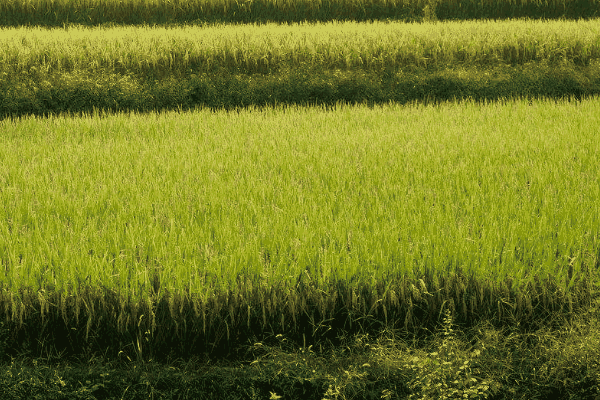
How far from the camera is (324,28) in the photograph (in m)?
9.27

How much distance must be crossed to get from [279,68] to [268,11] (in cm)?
393

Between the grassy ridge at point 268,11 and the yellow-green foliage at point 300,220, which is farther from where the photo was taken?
the grassy ridge at point 268,11

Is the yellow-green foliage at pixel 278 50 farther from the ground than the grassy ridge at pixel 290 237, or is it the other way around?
the yellow-green foliage at pixel 278 50

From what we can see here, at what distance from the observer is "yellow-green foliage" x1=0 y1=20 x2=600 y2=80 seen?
757 cm

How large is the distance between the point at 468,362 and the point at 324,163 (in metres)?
2.06

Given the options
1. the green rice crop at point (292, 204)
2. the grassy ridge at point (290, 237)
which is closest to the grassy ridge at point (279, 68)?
the green rice crop at point (292, 204)

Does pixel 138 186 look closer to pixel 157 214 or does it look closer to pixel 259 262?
pixel 157 214

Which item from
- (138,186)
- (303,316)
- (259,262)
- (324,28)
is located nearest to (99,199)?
(138,186)

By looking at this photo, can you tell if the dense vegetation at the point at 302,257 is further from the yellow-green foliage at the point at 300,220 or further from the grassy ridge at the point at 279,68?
the grassy ridge at the point at 279,68

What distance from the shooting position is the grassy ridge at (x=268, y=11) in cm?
1086

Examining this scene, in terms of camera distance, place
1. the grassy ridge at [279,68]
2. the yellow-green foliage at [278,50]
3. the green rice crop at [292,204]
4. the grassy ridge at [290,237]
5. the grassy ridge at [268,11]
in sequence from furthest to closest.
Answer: the grassy ridge at [268,11] < the yellow-green foliage at [278,50] < the grassy ridge at [279,68] < the green rice crop at [292,204] < the grassy ridge at [290,237]

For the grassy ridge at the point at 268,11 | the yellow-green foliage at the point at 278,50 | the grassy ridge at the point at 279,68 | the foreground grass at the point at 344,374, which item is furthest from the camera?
the grassy ridge at the point at 268,11

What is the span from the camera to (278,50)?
786 cm

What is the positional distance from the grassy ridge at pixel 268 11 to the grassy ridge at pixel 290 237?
703 centimetres
